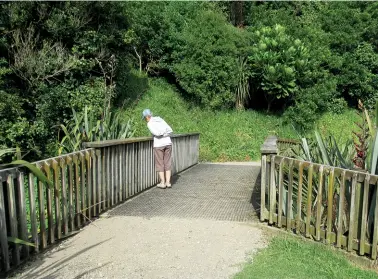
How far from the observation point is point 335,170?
4.02 metres

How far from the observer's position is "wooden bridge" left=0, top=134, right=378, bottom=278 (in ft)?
11.9

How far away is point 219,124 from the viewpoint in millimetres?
16359

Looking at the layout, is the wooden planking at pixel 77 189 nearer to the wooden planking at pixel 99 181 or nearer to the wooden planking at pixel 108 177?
the wooden planking at pixel 99 181

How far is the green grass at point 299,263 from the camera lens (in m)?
3.40

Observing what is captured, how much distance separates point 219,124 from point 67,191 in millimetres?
12302

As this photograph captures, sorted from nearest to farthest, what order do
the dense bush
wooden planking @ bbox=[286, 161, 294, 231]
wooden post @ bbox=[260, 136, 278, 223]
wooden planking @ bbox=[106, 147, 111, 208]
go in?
wooden planking @ bbox=[286, 161, 294, 231] → wooden post @ bbox=[260, 136, 278, 223] → wooden planking @ bbox=[106, 147, 111, 208] → the dense bush

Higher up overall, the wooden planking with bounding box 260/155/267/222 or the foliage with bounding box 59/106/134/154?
the foliage with bounding box 59/106/134/154

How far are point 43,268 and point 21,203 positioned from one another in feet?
→ 2.24

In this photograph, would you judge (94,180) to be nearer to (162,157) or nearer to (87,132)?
(87,132)

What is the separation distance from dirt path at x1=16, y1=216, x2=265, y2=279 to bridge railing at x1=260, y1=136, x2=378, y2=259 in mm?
501

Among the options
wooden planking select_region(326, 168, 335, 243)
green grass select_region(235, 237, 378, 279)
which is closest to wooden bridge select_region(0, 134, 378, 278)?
wooden planking select_region(326, 168, 335, 243)

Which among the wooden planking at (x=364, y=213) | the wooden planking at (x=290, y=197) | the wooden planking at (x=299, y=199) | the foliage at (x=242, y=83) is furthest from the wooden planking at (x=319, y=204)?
the foliage at (x=242, y=83)

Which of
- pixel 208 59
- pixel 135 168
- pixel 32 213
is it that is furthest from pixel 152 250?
pixel 208 59

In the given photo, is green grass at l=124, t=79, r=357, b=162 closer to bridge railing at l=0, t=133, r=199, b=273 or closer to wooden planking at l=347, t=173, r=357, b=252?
bridge railing at l=0, t=133, r=199, b=273
